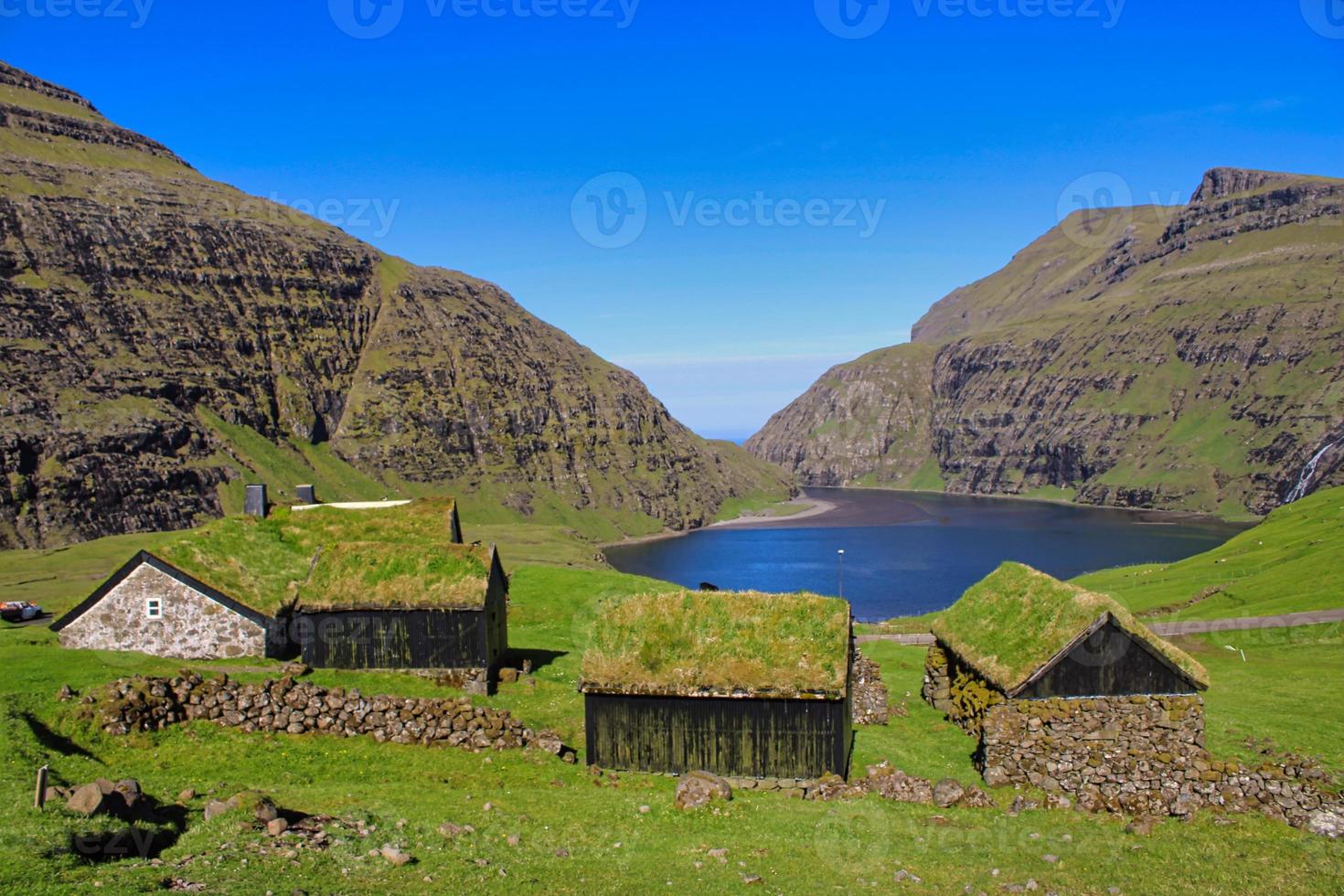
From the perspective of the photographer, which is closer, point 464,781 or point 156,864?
point 156,864

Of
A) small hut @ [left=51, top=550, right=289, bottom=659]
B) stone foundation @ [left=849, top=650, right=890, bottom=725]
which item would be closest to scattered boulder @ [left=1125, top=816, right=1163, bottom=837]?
stone foundation @ [left=849, top=650, right=890, bottom=725]

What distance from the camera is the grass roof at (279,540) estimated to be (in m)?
38.3

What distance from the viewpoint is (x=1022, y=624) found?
32.0 meters

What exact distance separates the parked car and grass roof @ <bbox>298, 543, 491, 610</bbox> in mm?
27584

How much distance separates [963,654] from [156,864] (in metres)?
26.2

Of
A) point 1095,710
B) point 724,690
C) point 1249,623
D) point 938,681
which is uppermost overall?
point 724,690

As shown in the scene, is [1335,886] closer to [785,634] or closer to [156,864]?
[785,634]

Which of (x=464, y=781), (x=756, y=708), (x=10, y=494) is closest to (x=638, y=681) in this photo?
(x=756, y=708)

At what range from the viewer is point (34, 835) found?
692 inches

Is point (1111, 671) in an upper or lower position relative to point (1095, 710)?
upper

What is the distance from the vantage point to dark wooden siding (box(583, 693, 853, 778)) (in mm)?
28609

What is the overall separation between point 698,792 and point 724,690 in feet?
13.1

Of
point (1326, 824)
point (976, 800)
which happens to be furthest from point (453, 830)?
point (1326, 824)

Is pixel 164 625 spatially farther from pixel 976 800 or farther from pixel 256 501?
pixel 976 800
